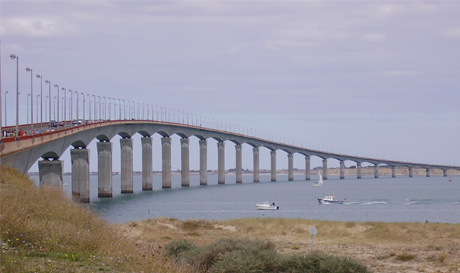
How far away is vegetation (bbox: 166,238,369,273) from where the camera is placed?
2467cm

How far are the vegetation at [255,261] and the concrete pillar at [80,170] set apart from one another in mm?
75921

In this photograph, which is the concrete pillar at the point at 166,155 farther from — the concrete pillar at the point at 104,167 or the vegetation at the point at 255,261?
the vegetation at the point at 255,261

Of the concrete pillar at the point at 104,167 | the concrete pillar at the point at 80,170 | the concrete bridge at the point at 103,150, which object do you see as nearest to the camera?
the concrete bridge at the point at 103,150

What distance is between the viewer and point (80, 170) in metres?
104

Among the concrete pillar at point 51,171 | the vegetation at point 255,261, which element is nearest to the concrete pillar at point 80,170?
the concrete pillar at point 51,171

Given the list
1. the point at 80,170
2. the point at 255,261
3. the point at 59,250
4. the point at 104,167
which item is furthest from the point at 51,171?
the point at 59,250

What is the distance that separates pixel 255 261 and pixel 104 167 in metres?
96.6

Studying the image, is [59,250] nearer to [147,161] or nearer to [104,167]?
[104,167]

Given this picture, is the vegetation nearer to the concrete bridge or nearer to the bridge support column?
the concrete bridge

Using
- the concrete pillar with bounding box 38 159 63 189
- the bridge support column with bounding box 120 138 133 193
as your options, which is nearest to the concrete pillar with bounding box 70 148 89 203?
the concrete pillar with bounding box 38 159 63 189

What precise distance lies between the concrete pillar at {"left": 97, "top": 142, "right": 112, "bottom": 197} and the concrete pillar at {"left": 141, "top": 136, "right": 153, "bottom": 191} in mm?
22736

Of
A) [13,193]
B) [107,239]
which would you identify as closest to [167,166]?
[13,193]

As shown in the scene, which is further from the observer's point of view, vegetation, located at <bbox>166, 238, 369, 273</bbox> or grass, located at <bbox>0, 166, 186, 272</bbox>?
vegetation, located at <bbox>166, 238, 369, 273</bbox>

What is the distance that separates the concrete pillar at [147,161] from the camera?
469ft
